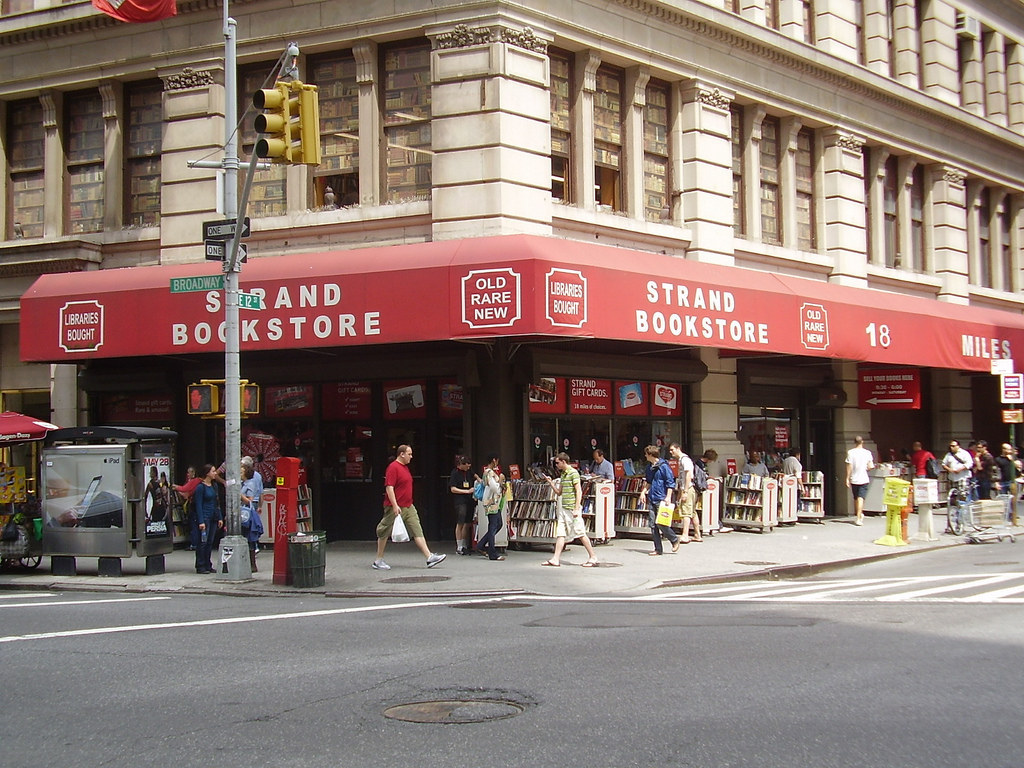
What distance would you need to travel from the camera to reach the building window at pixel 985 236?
32.0 metres

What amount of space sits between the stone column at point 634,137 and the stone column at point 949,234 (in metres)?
11.4

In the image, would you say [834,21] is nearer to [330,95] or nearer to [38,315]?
[330,95]

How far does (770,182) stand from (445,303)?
10.6 meters

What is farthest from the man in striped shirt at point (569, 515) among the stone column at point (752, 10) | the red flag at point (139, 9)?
the stone column at point (752, 10)

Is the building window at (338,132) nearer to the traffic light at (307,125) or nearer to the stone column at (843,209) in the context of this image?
the traffic light at (307,125)

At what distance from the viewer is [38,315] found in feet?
68.3

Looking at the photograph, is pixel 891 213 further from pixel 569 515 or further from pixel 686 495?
pixel 569 515

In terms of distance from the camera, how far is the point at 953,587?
14.1m

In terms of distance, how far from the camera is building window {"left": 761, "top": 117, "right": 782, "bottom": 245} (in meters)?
24.9

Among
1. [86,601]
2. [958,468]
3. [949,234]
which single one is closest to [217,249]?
[86,601]

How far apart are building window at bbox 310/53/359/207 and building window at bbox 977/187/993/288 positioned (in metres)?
19.5

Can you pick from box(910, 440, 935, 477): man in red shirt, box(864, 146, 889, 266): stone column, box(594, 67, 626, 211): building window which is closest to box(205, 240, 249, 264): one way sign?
box(594, 67, 626, 211): building window

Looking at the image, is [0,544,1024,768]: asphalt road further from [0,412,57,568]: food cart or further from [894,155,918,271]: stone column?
[894,155,918,271]: stone column

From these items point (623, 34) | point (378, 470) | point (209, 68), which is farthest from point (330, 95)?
point (378, 470)
